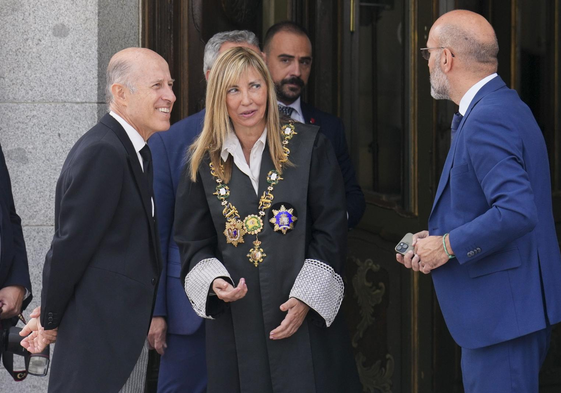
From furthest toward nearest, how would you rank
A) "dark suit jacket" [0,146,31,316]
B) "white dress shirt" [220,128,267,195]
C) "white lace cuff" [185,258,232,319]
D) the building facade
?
1. the building facade
2. "dark suit jacket" [0,146,31,316]
3. "white dress shirt" [220,128,267,195]
4. "white lace cuff" [185,258,232,319]

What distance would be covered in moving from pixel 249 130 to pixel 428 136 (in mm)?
1878

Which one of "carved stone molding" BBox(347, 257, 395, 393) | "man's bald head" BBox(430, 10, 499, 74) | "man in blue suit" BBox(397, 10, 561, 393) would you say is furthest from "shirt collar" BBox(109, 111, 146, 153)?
"carved stone molding" BBox(347, 257, 395, 393)

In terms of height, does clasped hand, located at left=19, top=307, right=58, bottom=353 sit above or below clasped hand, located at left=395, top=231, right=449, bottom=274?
below

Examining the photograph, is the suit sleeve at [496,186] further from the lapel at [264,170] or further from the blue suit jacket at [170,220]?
the blue suit jacket at [170,220]

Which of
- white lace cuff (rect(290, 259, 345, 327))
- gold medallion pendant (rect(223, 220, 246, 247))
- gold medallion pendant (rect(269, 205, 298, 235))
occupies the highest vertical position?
gold medallion pendant (rect(269, 205, 298, 235))

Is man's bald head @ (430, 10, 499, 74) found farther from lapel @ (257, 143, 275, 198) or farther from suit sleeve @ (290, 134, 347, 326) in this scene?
lapel @ (257, 143, 275, 198)

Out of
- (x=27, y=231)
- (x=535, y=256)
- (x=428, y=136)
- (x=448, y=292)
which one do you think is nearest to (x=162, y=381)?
(x=27, y=231)

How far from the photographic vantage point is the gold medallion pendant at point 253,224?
3.63 meters

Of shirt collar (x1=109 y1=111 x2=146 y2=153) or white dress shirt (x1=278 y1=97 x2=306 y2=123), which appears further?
white dress shirt (x1=278 y1=97 x2=306 y2=123)

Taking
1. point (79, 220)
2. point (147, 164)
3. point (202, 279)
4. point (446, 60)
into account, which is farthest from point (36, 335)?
point (446, 60)

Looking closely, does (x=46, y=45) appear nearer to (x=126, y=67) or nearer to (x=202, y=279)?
(x=126, y=67)

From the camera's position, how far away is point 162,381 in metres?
4.12

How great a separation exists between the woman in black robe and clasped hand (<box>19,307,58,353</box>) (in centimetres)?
58

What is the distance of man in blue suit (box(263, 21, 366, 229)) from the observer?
4.80 meters
